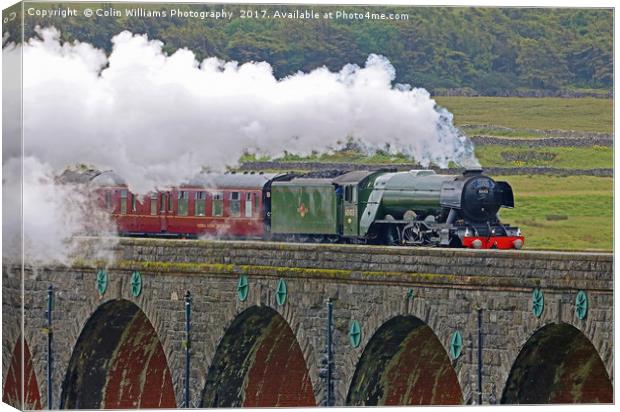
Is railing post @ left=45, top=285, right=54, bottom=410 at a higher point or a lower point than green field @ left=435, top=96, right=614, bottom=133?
lower

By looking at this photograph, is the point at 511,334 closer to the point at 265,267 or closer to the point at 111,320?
the point at 265,267

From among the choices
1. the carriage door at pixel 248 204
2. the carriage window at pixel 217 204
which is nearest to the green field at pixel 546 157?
the carriage door at pixel 248 204

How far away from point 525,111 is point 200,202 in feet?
25.0

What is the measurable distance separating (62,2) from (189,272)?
6644 millimetres

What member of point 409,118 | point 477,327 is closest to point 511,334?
point 477,327

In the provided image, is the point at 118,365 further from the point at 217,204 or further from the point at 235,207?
the point at 235,207

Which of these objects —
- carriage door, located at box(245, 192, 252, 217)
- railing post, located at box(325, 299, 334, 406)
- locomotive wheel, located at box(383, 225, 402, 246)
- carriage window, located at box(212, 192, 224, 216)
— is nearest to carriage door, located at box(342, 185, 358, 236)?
locomotive wheel, located at box(383, 225, 402, 246)

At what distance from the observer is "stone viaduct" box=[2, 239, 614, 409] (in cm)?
4288

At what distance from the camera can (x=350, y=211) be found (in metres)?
50.9

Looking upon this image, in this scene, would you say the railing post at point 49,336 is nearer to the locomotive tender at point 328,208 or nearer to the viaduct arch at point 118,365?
the viaduct arch at point 118,365

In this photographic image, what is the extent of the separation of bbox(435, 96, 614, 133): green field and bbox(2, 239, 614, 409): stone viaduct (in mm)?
3461

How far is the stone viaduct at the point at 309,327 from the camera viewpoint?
42875mm

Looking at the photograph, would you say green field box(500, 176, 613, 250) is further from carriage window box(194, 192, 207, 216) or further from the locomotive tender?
carriage window box(194, 192, 207, 216)

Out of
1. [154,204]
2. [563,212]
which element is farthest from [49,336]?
[563,212]
